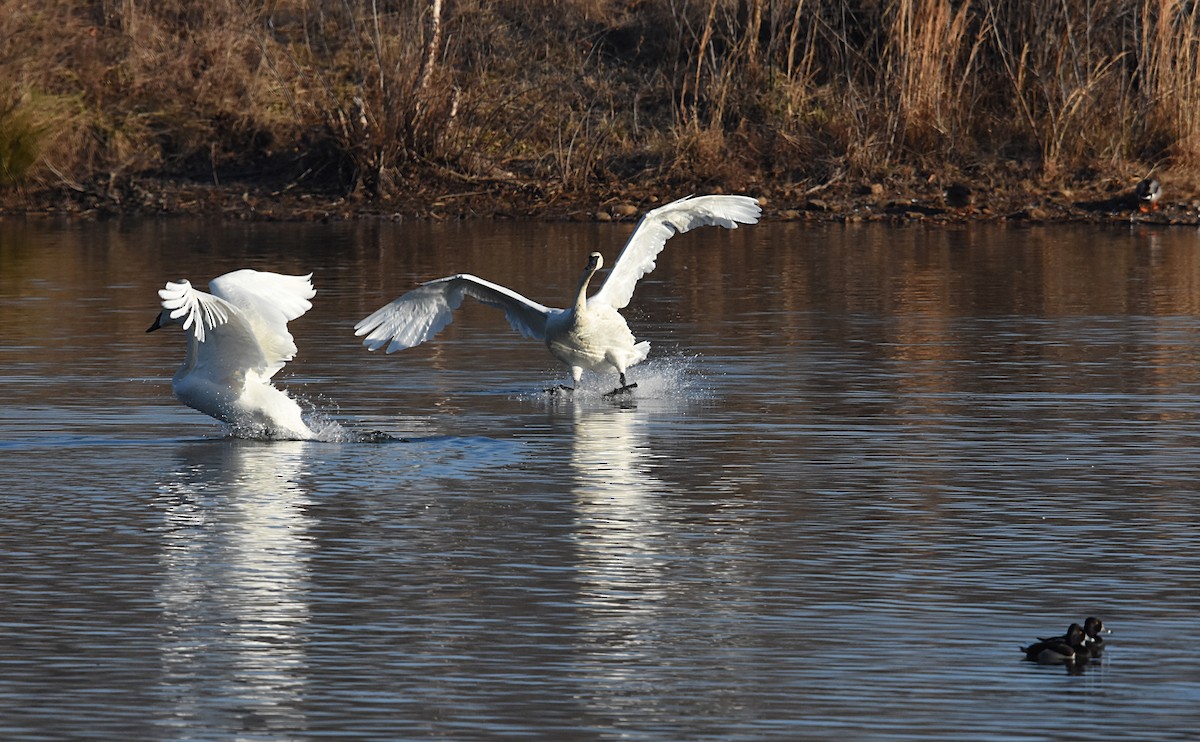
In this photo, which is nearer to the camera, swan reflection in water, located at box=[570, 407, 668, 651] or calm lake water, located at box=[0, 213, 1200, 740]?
calm lake water, located at box=[0, 213, 1200, 740]

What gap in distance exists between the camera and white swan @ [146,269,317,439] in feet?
36.5

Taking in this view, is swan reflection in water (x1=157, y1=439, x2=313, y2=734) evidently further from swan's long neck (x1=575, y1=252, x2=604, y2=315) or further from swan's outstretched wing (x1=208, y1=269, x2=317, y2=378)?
swan's long neck (x1=575, y1=252, x2=604, y2=315)

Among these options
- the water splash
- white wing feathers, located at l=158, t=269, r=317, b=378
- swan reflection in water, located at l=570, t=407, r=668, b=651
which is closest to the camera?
swan reflection in water, located at l=570, t=407, r=668, b=651

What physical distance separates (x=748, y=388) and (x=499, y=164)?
54.8 feet

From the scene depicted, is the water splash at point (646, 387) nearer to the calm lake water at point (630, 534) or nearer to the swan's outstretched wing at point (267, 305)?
the calm lake water at point (630, 534)

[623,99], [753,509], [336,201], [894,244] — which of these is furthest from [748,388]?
[623,99]

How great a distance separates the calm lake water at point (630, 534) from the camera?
656 centimetres

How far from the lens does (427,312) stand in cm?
1392

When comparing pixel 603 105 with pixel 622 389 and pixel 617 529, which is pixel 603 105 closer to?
pixel 622 389

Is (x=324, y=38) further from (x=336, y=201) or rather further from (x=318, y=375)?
(x=318, y=375)

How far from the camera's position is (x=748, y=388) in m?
13.4

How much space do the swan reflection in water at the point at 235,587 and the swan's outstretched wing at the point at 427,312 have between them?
251cm

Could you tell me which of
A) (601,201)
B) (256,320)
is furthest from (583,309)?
(601,201)

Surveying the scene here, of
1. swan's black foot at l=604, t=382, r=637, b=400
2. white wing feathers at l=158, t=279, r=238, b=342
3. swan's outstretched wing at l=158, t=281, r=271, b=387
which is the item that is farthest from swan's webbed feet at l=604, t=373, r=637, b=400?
white wing feathers at l=158, t=279, r=238, b=342
